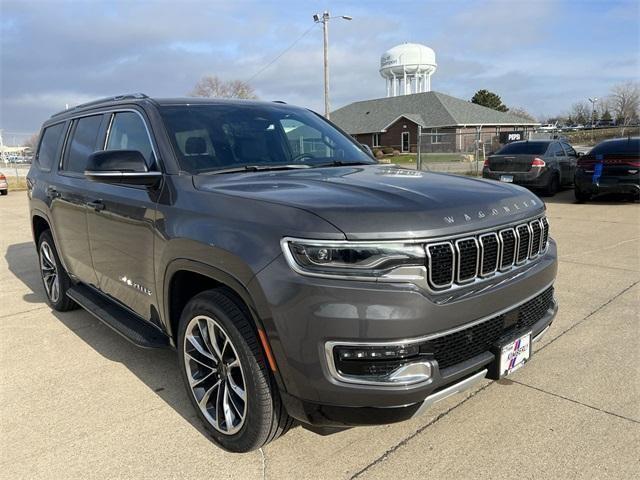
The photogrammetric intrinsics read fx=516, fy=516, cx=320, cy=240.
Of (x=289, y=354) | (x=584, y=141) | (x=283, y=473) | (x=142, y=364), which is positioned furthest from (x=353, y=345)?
(x=584, y=141)

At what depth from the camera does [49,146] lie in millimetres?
5184

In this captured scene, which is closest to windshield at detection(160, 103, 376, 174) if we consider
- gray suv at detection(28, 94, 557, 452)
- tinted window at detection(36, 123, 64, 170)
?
gray suv at detection(28, 94, 557, 452)

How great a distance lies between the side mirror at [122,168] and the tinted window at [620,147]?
37.8ft

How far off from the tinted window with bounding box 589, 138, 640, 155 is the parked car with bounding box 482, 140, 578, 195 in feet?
4.31

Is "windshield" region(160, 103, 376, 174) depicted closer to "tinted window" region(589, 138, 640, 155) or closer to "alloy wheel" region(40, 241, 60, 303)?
"alloy wheel" region(40, 241, 60, 303)

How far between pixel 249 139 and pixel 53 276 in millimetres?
3041

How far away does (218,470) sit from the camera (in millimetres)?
2629

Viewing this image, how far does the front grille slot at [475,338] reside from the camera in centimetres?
229

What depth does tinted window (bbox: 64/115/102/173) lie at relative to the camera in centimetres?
417

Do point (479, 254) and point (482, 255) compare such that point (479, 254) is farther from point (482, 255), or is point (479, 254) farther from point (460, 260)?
point (460, 260)

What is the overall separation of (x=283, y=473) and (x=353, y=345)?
911 mm

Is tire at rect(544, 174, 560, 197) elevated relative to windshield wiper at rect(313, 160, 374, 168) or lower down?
lower down

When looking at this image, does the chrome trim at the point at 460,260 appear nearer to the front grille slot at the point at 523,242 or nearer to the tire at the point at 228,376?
the front grille slot at the point at 523,242

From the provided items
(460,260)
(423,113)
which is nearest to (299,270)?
(460,260)
